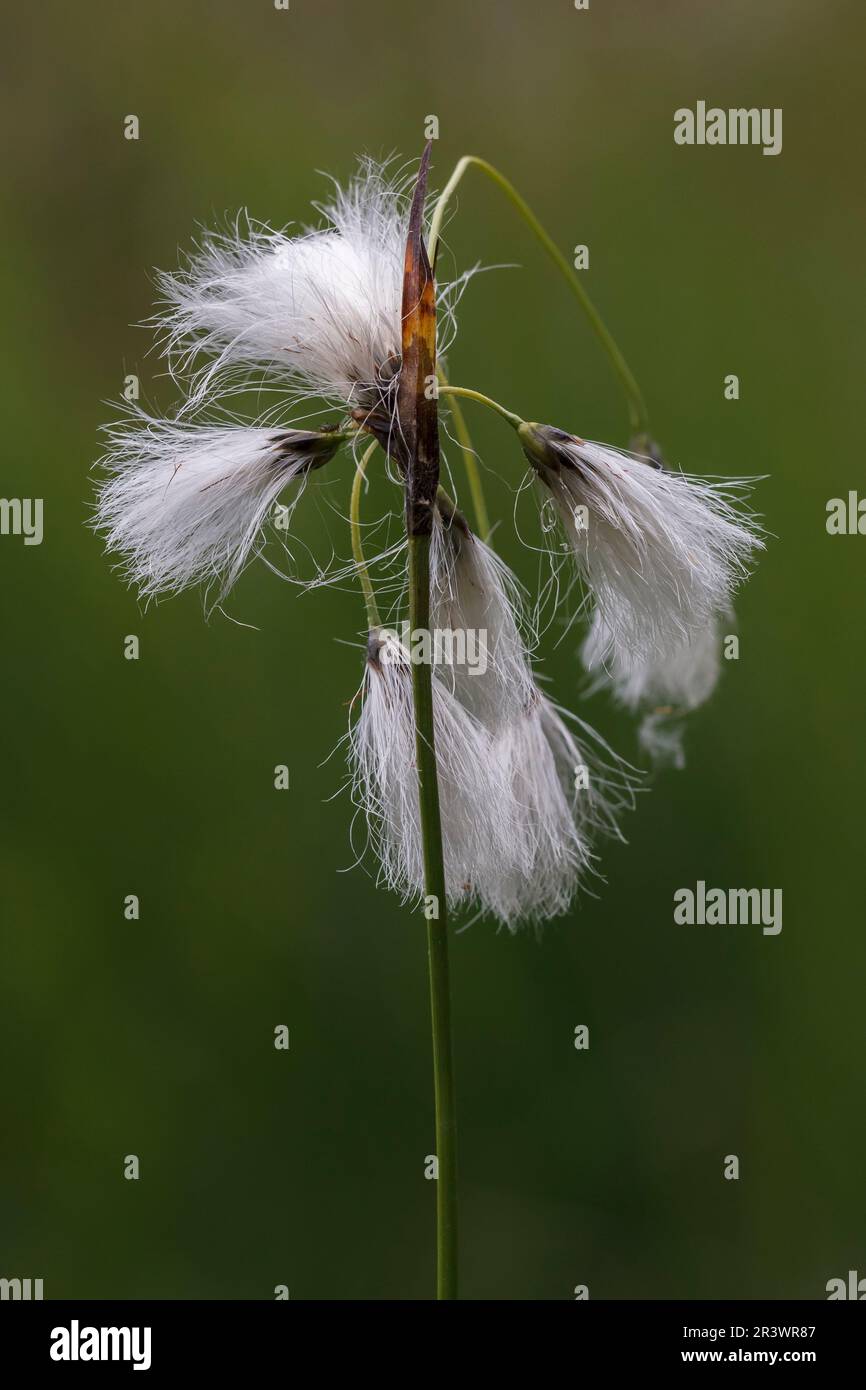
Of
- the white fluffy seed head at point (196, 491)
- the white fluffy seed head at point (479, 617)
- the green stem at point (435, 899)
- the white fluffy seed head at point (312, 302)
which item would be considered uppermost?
the white fluffy seed head at point (312, 302)

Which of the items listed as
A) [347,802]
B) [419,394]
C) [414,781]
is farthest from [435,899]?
[347,802]

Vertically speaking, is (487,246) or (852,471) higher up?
(487,246)

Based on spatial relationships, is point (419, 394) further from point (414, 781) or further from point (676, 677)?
point (676, 677)

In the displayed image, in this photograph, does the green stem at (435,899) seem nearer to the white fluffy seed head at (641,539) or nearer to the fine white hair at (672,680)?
the white fluffy seed head at (641,539)

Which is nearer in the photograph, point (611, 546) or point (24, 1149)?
point (611, 546)

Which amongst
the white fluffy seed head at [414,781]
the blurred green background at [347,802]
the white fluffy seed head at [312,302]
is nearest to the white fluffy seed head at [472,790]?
the white fluffy seed head at [414,781]

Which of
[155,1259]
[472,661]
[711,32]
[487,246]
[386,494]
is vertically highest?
[711,32]

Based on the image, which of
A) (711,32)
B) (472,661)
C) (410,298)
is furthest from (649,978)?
(711,32)

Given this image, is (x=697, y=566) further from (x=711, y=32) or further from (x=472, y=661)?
(x=711, y=32)
